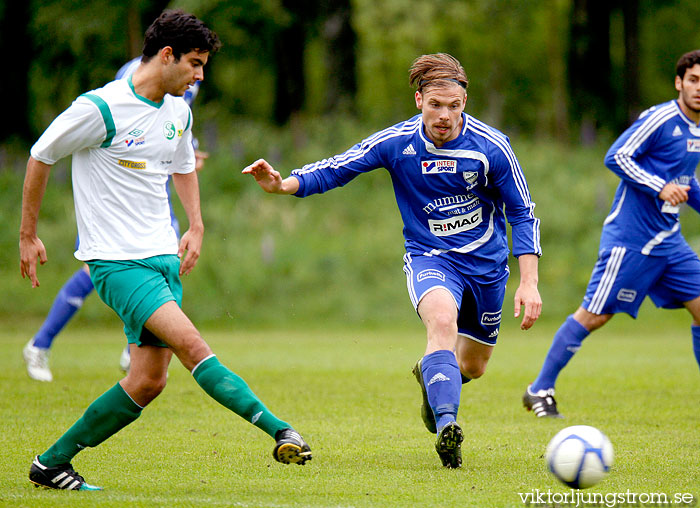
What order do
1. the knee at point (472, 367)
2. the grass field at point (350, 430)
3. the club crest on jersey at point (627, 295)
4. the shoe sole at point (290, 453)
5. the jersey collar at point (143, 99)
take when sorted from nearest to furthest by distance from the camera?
the shoe sole at point (290, 453), the grass field at point (350, 430), the jersey collar at point (143, 99), the knee at point (472, 367), the club crest on jersey at point (627, 295)

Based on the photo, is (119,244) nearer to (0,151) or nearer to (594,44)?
(0,151)

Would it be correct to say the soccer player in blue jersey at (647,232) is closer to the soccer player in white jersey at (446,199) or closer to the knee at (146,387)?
the soccer player in white jersey at (446,199)

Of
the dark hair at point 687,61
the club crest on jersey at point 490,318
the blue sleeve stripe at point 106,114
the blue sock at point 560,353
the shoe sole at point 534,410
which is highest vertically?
the dark hair at point 687,61

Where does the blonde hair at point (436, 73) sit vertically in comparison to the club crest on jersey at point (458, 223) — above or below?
above

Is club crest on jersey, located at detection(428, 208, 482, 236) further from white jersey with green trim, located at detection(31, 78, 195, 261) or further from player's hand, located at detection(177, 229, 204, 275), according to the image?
white jersey with green trim, located at detection(31, 78, 195, 261)

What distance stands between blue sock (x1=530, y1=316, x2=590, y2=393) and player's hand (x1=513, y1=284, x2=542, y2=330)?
240cm

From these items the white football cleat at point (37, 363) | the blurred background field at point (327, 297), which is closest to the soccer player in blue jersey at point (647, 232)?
the blurred background field at point (327, 297)

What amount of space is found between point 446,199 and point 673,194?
2009 mm

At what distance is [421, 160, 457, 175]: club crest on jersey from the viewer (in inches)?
236

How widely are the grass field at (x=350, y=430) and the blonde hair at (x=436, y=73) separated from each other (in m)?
2.18

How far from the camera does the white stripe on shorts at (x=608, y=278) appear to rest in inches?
305

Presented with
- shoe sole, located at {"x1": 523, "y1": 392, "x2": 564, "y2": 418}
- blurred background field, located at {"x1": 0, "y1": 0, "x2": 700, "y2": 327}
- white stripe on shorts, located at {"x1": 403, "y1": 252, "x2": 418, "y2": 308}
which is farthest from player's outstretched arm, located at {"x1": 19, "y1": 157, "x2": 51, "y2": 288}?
blurred background field, located at {"x1": 0, "y1": 0, "x2": 700, "y2": 327}

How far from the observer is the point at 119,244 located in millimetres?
5086

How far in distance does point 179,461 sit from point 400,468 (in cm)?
127
